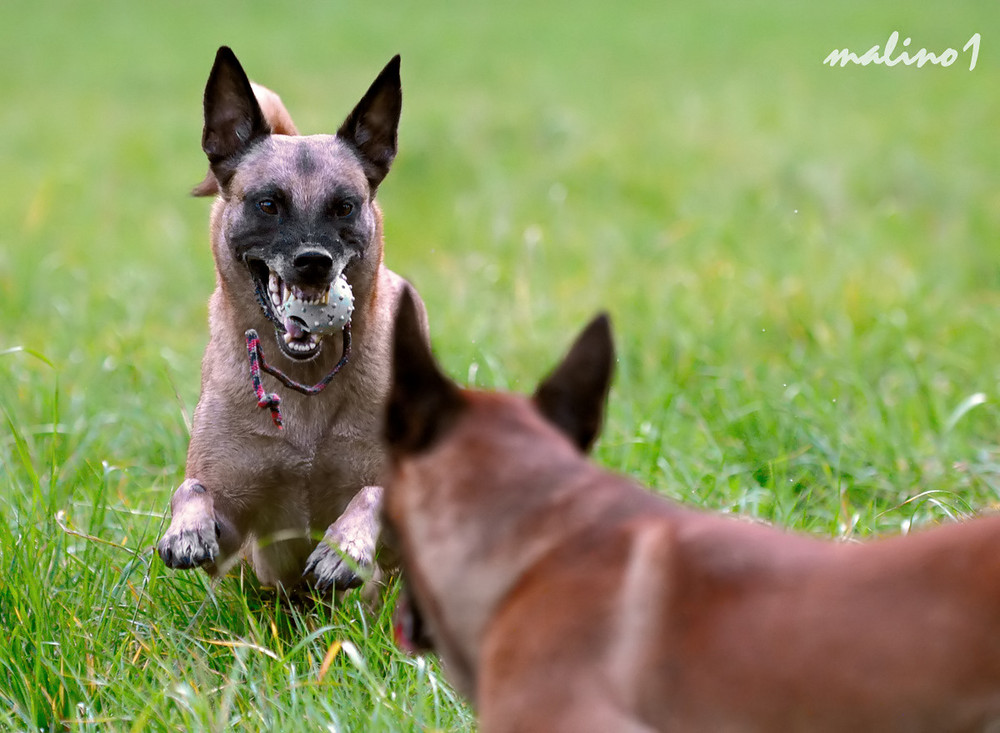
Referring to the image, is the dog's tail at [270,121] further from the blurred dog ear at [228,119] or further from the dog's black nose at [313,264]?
the dog's black nose at [313,264]

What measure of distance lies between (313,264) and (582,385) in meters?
1.62

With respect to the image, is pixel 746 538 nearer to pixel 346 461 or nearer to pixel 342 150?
pixel 346 461

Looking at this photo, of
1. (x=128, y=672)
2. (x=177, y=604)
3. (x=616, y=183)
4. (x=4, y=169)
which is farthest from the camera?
(x=4, y=169)

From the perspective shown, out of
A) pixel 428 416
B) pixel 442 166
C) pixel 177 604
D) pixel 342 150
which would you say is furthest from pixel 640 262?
pixel 428 416

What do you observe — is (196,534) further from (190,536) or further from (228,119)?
(228,119)

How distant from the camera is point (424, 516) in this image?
7.14 ft

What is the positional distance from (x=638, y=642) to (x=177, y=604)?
201cm

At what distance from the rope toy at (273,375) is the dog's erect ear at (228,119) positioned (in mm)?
Result: 530

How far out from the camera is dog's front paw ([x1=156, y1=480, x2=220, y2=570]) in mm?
3537

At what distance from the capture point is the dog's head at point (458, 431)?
216 centimetres

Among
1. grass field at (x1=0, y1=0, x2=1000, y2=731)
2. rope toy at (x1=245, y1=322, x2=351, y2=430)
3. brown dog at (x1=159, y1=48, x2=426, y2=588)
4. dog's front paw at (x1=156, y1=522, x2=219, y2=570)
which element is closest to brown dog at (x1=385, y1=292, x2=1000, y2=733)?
grass field at (x1=0, y1=0, x2=1000, y2=731)
